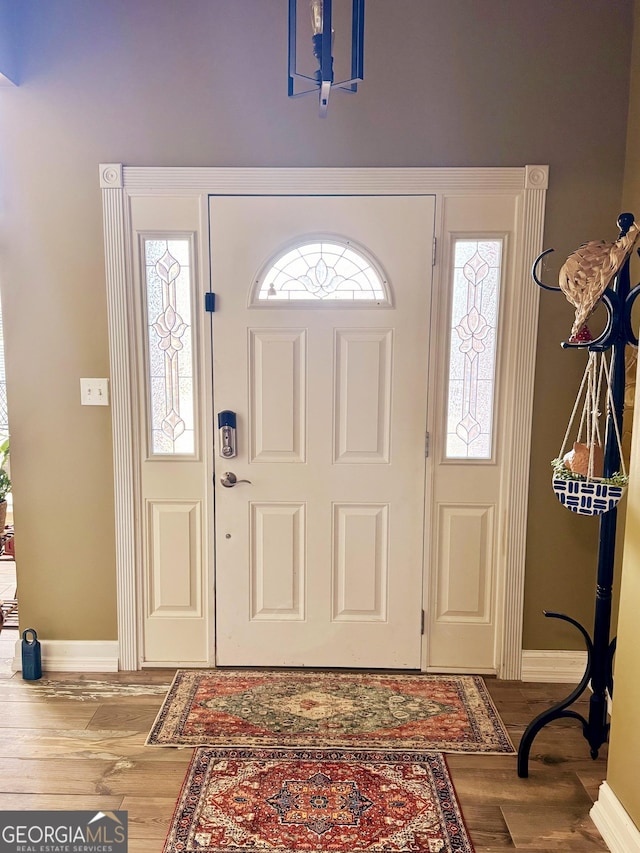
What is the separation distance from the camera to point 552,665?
2.85 metres

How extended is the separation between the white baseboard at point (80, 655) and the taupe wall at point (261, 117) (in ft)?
3.73

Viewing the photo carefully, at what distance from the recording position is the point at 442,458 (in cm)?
279

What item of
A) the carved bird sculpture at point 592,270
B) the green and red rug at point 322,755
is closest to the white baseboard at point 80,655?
the green and red rug at point 322,755

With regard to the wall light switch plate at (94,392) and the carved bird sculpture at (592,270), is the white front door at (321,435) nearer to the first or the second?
the wall light switch plate at (94,392)

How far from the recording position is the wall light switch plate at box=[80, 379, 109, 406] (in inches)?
109

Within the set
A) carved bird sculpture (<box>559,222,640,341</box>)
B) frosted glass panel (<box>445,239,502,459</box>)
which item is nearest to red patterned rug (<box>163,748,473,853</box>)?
frosted glass panel (<box>445,239,502,459</box>)

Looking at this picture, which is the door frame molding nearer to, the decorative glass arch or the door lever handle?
the decorative glass arch

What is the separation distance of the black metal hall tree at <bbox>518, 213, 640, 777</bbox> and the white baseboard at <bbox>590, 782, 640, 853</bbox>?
0.87 feet

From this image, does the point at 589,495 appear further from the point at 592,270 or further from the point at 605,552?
the point at 592,270

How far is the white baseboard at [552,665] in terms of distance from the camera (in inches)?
112

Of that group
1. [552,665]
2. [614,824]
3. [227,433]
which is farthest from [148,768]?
[552,665]

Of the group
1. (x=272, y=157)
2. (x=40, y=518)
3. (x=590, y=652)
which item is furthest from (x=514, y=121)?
(x=40, y=518)

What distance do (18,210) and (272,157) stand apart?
1.10 metres

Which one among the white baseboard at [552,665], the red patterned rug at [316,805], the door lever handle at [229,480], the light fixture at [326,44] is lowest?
the red patterned rug at [316,805]
